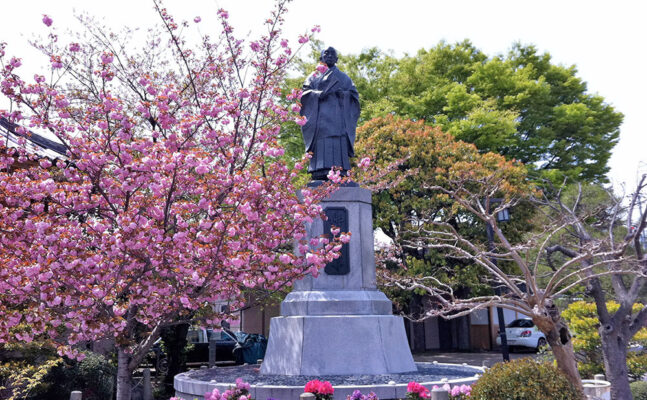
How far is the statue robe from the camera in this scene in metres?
11.6

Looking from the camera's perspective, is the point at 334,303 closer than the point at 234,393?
No

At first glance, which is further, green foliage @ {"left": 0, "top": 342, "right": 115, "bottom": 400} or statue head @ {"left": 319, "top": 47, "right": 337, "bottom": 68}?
statue head @ {"left": 319, "top": 47, "right": 337, "bottom": 68}

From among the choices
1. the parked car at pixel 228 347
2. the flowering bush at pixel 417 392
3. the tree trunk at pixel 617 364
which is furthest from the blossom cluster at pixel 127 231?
the parked car at pixel 228 347

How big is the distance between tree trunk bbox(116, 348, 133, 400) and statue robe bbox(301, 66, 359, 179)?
5.78 metres

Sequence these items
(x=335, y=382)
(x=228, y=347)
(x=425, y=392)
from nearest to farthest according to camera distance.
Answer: (x=425, y=392) → (x=335, y=382) → (x=228, y=347)

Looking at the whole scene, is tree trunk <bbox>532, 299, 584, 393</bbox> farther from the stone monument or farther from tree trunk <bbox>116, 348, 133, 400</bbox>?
tree trunk <bbox>116, 348, 133, 400</bbox>

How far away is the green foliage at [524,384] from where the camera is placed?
20.2ft

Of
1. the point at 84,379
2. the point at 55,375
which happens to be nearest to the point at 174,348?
the point at 84,379

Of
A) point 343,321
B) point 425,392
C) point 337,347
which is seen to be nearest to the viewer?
point 425,392

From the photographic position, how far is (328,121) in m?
11.7

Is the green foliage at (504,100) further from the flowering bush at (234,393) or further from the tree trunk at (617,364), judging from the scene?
the flowering bush at (234,393)

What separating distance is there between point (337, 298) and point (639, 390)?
7191 millimetres

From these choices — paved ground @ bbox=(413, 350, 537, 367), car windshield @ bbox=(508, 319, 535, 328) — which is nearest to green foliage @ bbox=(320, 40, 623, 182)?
car windshield @ bbox=(508, 319, 535, 328)

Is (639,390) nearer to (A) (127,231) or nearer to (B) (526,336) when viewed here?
(A) (127,231)
